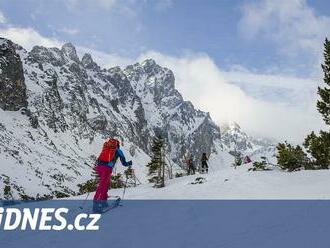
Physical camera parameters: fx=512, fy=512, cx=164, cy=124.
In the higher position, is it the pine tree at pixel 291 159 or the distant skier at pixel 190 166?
the distant skier at pixel 190 166

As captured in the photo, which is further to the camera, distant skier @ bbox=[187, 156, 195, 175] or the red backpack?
distant skier @ bbox=[187, 156, 195, 175]

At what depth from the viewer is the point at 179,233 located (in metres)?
11.5

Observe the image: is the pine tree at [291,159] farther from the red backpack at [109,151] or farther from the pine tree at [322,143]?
the red backpack at [109,151]

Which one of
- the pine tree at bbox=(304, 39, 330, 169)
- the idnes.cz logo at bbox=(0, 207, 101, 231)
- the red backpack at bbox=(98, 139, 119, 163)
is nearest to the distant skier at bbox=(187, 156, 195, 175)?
the pine tree at bbox=(304, 39, 330, 169)

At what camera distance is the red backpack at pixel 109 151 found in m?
16.2

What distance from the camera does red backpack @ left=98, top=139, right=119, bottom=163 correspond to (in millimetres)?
16195

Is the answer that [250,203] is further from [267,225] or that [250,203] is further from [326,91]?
[326,91]

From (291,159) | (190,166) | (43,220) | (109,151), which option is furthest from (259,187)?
(190,166)

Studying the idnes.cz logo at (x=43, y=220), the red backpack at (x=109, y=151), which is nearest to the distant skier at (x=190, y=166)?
the red backpack at (x=109, y=151)

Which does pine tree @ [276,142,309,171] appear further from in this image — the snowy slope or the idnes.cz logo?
the idnes.cz logo

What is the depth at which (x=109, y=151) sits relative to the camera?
53.6ft

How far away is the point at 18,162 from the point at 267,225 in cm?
15422

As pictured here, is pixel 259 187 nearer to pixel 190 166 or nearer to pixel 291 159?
pixel 291 159

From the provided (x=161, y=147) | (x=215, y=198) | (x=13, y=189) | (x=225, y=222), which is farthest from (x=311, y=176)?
(x=13, y=189)
